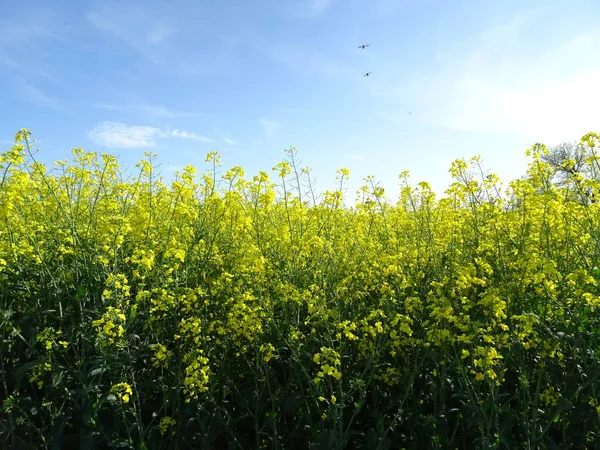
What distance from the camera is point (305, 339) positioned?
2.85 m

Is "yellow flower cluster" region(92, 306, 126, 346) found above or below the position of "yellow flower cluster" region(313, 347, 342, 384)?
above

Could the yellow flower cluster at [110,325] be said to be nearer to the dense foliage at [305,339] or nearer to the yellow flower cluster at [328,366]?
the dense foliage at [305,339]

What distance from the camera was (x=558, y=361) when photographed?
2.54 meters

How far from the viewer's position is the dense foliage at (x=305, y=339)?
245 centimetres

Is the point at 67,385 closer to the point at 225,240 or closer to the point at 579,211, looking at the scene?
the point at 225,240

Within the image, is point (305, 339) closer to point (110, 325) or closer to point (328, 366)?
point (328, 366)

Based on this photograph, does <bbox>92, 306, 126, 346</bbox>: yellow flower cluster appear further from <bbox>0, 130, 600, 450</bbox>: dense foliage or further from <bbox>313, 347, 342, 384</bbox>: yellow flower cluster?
<bbox>313, 347, 342, 384</bbox>: yellow flower cluster

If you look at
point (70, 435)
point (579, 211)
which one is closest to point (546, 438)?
point (579, 211)

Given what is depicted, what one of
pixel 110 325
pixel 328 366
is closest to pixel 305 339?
pixel 328 366

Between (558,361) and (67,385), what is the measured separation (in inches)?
122

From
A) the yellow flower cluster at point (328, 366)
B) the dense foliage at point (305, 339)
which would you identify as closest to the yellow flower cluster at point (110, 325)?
the dense foliage at point (305, 339)

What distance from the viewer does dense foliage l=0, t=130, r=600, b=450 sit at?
2.45 m

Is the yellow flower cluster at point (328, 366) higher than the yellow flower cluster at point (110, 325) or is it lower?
lower

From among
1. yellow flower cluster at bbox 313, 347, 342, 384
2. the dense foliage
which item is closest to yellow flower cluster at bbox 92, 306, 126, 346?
the dense foliage
